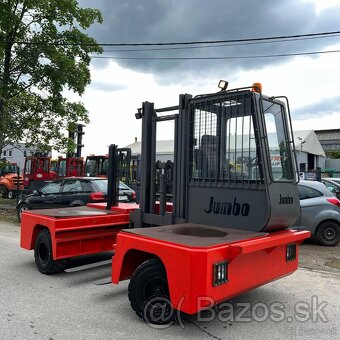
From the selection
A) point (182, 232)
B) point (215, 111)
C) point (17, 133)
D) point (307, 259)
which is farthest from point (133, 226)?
point (17, 133)

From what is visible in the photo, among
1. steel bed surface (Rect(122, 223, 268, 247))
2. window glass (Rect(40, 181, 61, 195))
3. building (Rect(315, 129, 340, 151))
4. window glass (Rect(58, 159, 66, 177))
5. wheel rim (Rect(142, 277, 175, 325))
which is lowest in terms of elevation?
wheel rim (Rect(142, 277, 175, 325))

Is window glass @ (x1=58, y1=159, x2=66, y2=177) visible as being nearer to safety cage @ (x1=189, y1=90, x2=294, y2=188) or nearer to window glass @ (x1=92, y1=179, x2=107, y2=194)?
window glass @ (x1=92, y1=179, x2=107, y2=194)

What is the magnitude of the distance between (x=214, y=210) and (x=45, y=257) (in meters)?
3.12

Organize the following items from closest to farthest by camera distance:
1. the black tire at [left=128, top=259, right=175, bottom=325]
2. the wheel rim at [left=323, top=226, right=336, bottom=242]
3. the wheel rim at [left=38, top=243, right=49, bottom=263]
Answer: the black tire at [left=128, top=259, right=175, bottom=325] < the wheel rim at [left=38, top=243, right=49, bottom=263] < the wheel rim at [left=323, top=226, right=336, bottom=242]

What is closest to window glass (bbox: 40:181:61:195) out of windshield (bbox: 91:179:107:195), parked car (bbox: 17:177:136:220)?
parked car (bbox: 17:177:136:220)

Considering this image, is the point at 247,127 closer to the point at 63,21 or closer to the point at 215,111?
the point at 215,111

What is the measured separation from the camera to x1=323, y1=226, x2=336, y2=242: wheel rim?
9141mm

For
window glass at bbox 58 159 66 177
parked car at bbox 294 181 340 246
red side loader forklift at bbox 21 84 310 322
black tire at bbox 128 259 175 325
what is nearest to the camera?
red side loader forklift at bbox 21 84 310 322

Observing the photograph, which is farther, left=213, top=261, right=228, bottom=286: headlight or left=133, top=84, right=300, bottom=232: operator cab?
left=133, top=84, right=300, bottom=232: operator cab

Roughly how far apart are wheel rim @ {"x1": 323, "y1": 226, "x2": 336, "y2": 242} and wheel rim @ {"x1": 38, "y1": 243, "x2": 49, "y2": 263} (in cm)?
621

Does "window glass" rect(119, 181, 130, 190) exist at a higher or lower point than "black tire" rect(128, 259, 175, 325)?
higher

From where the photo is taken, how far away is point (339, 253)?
8469 millimetres

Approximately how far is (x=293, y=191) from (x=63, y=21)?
14.4 m

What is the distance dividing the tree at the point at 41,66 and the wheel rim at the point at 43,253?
409 inches
